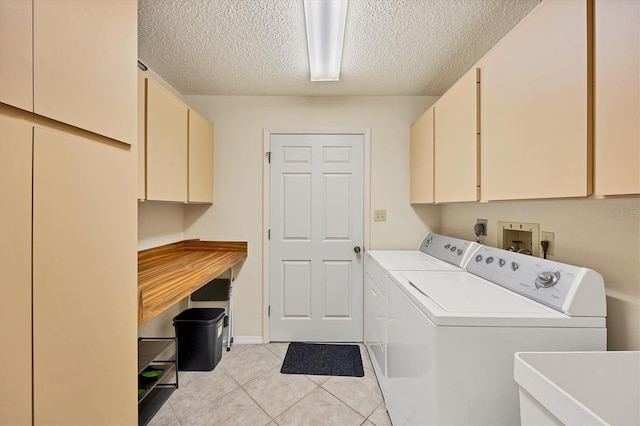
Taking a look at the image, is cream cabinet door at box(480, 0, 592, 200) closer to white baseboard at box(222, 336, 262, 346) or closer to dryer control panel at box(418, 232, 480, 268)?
dryer control panel at box(418, 232, 480, 268)

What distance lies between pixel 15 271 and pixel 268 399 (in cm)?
169

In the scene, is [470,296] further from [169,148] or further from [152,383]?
[169,148]

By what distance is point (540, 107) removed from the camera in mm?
981

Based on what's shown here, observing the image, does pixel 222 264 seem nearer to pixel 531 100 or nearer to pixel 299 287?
pixel 299 287

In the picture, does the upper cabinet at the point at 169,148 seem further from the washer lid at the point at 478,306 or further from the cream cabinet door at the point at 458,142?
the cream cabinet door at the point at 458,142

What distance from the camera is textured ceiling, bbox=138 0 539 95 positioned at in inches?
55.3

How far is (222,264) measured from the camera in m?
1.95

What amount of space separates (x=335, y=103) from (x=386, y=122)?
545mm

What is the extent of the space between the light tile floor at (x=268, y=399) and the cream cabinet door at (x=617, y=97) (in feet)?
5.60

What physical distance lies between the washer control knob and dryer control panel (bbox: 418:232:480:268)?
1.86 feet

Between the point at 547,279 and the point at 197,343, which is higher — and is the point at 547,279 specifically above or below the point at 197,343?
above

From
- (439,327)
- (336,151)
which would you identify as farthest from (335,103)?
(439,327)

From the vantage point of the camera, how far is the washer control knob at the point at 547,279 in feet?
3.38

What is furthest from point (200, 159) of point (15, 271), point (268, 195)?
point (15, 271)
